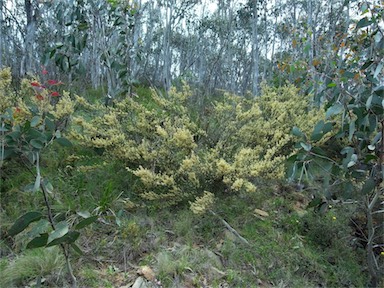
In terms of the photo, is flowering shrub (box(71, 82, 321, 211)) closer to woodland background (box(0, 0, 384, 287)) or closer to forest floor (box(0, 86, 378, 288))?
woodland background (box(0, 0, 384, 287))

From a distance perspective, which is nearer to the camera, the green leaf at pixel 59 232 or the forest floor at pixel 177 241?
the green leaf at pixel 59 232

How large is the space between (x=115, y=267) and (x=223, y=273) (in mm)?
821

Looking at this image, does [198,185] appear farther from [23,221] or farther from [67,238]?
[23,221]

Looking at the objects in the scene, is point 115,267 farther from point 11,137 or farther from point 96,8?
point 96,8

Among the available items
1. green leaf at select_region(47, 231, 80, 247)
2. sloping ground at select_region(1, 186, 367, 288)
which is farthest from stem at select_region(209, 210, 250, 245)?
green leaf at select_region(47, 231, 80, 247)

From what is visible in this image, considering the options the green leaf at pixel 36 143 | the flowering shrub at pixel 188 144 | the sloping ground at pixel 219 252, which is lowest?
the sloping ground at pixel 219 252

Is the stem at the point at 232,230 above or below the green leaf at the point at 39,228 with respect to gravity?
below

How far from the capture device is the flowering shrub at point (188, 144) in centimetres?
306

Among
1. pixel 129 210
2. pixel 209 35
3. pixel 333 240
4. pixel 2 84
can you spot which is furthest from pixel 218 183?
pixel 209 35

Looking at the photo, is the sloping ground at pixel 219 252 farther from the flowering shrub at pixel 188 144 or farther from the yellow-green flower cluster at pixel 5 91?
the yellow-green flower cluster at pixel 5 91

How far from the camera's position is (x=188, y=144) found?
10.4 feet

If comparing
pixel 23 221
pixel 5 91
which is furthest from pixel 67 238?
pixel 5 91

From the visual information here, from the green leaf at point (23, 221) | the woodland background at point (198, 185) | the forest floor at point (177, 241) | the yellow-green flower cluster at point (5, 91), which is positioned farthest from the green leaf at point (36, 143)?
the yellow-green flower cluster at point (5, 91)

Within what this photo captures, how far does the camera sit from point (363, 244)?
3.37m
